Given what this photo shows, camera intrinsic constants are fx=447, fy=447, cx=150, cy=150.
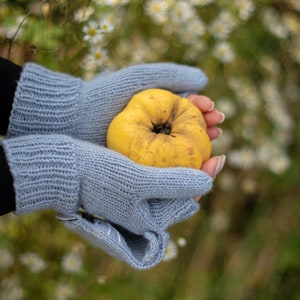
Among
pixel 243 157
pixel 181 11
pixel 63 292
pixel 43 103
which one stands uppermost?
pixel 181 11

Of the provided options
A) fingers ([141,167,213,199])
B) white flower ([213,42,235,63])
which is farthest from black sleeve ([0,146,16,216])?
white flower ([213,42,235,63])

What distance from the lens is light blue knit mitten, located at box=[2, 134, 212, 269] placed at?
94 centimetres

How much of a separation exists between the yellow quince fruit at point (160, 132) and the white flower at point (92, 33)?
0.22 m

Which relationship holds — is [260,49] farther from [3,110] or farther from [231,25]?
[3,110]

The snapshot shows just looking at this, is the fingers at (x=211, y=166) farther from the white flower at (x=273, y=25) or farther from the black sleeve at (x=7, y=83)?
the white flower at (x=273, y=25)

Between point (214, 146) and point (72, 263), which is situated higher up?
point (214, 146)

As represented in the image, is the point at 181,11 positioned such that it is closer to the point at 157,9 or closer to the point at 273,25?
the point at 157,9

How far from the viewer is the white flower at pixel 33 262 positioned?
52.2 inches

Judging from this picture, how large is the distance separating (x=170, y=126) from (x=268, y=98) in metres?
0.79

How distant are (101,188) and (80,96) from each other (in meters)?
0.27

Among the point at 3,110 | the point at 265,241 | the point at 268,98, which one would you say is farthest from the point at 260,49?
the point at 3,110

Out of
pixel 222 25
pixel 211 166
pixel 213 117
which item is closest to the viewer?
pixel 211 166

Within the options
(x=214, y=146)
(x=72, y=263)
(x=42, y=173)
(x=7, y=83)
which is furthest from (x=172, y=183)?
(x=214, y=146)

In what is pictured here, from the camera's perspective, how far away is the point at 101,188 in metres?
0.97
